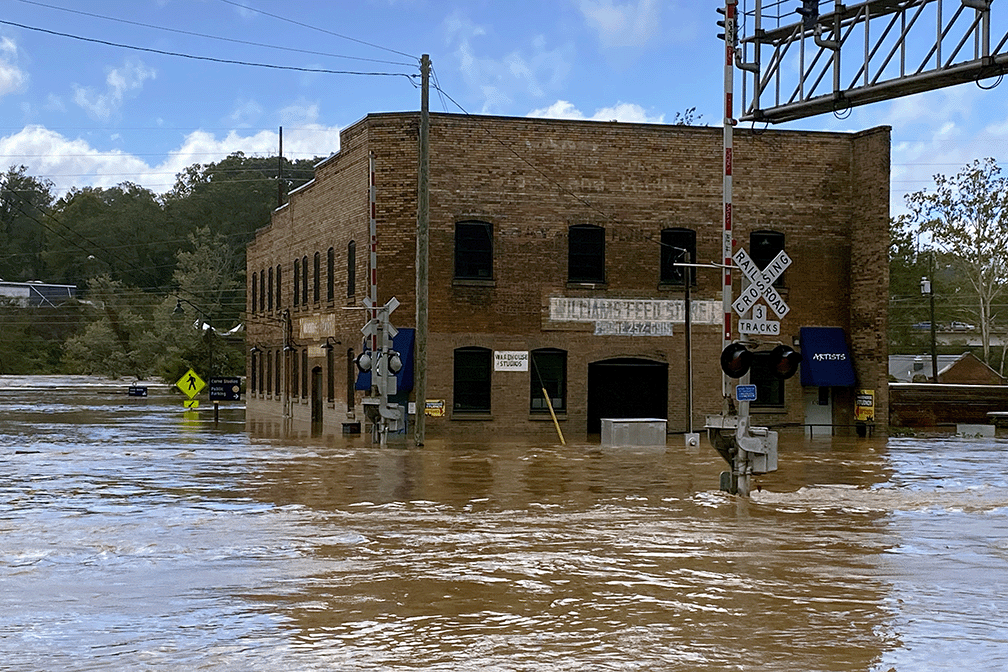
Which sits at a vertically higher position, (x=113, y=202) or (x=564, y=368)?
(x=113, y=202)

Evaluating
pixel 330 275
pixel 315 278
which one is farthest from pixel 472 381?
pixel 315 278

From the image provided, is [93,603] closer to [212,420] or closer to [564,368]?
[564,368]

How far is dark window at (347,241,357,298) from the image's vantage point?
39875 mm

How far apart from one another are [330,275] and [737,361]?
86.4 feet

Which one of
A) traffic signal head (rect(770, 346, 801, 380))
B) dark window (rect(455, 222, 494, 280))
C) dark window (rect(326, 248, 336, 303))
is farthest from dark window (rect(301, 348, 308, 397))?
traffic signal head (rect(770, 346, 801, 380))

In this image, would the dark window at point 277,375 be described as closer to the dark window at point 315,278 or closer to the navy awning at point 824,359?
the dark window at point 315,278

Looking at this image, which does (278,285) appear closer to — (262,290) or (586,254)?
(262,290)

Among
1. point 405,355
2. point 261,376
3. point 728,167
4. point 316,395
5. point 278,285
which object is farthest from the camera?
point 261,376

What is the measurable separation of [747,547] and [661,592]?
3.25 meters

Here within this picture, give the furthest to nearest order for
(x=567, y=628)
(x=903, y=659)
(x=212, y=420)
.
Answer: (x=212, y=420) → (x=567, y=628) → (x=903, y=659)

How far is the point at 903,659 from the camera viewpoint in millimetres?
9172

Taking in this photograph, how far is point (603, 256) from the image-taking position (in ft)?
123

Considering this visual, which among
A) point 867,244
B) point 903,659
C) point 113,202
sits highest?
point 113,202

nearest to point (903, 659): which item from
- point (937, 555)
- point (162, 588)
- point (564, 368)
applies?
point (937, 555)
